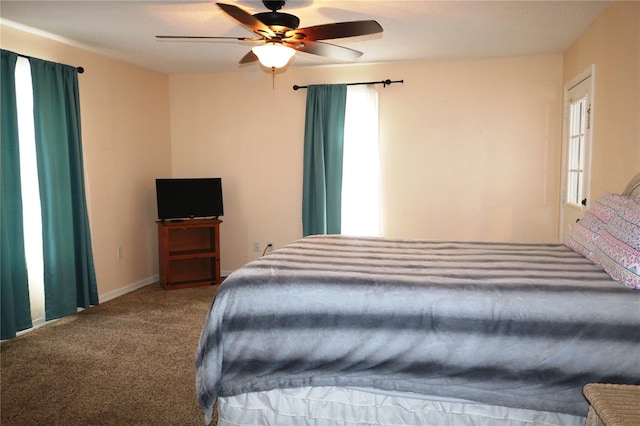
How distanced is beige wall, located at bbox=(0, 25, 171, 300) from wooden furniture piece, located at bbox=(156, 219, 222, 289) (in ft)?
1.11

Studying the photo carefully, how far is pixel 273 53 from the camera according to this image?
9.62 ft

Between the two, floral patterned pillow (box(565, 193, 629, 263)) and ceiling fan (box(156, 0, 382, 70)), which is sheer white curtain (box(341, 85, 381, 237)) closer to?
ceiling fan (box(156, 0, 382, 70))

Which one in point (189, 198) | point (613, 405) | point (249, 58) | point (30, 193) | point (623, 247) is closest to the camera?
point (613, 405)

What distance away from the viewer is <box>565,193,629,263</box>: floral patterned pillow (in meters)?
2.38

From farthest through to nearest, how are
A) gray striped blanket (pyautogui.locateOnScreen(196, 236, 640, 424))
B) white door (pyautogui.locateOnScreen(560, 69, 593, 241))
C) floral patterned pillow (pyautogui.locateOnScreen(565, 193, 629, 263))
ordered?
white door (pyautogui.locateOnScreen(560, 69, 593, 241))
floral patterned pillow (pyautogui.locateOnScreen(565, 193, 629, 263))
gray striped blanket (pyautogui.locateOnScreen(196, 236, 640, 424))

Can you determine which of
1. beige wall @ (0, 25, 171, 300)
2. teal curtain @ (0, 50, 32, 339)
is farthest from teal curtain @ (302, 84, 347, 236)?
teal curtain @ (0, 50, 32, 339)

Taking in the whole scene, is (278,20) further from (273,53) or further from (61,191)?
(61,191)

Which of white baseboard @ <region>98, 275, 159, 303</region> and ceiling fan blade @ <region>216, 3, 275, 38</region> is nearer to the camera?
ceiling fan blade @ <region>216, 3, 275, 38</region>

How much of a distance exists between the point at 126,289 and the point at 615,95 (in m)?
4.56

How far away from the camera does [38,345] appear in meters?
3.35

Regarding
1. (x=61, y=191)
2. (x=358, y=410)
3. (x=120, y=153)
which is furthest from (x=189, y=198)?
(x=358, y=410)

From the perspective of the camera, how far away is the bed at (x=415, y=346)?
5.87 ft

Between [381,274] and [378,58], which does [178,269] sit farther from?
[381,274]

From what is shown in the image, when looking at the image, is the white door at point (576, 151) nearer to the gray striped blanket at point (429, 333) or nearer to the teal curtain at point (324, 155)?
the gray striped blanket at point (429, 333)
